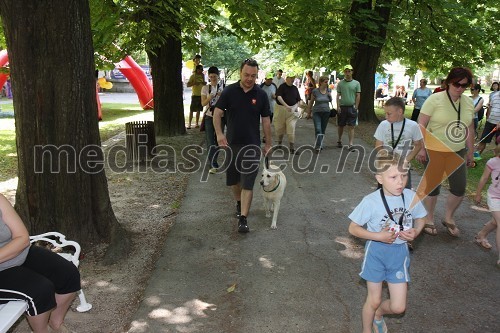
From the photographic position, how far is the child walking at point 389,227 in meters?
3.21

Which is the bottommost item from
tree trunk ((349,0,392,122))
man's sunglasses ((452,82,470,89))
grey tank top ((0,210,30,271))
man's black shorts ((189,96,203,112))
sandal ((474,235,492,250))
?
sandal ((474,235,492,250))

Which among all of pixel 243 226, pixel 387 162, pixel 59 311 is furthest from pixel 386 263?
pixel 243 226

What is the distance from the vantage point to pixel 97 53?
10758mm

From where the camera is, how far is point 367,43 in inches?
608

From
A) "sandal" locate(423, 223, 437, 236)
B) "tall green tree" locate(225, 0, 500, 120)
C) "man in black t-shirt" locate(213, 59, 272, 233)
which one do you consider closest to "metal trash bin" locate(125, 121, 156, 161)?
"tall green tree" locate(225, 0, 500, 120)

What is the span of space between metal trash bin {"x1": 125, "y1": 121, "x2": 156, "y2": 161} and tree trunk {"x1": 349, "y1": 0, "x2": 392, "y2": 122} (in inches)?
347

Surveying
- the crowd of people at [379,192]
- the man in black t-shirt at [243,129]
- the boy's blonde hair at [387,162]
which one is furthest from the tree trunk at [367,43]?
the boy's blonde hair at [387,162]

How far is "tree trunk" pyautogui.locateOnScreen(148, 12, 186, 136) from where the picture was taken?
1295cm

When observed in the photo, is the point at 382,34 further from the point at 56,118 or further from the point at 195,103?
the point at 56,118

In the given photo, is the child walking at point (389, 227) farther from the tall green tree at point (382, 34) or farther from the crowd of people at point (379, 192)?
the tall green tree at point (382, 34)
